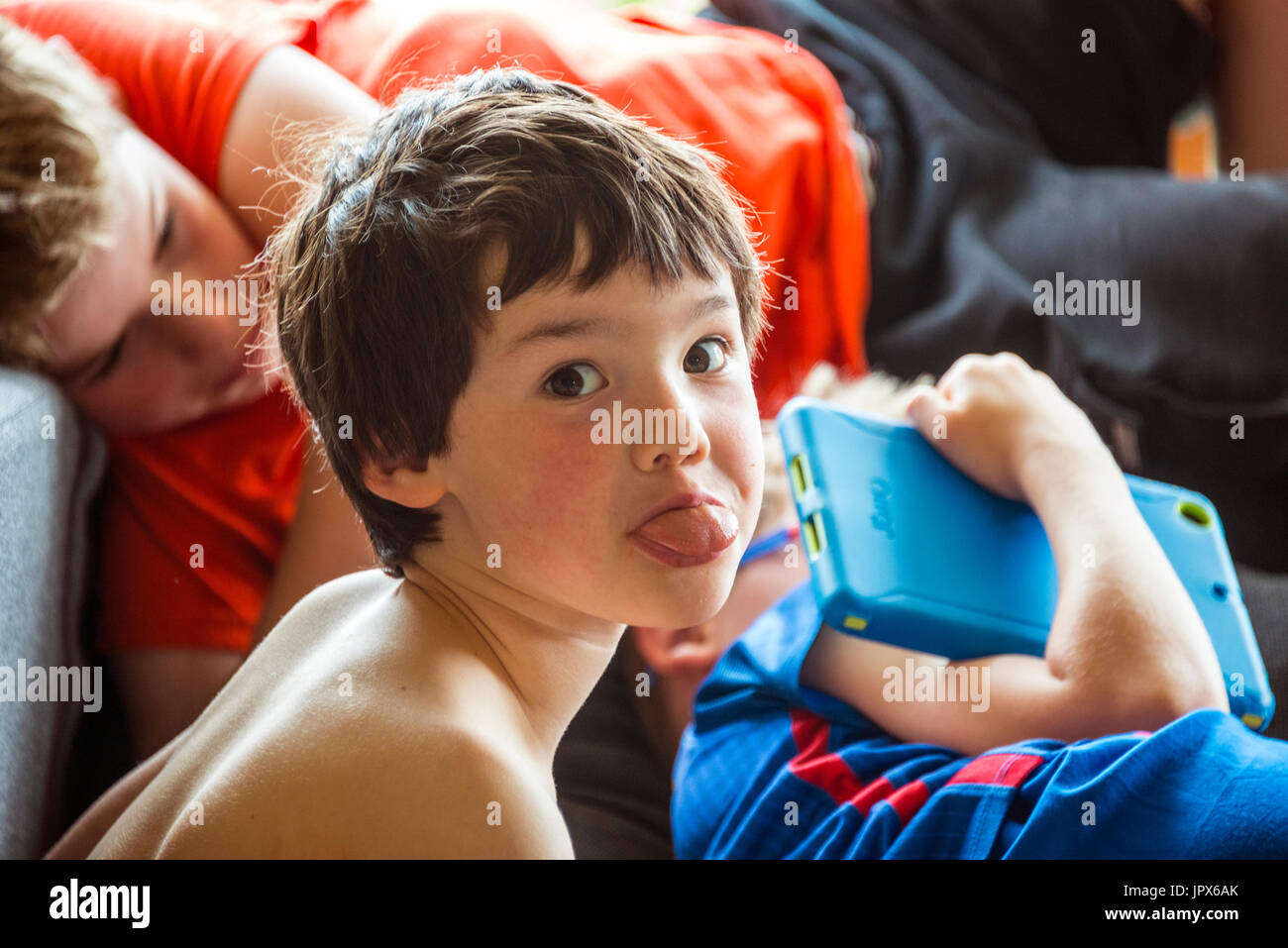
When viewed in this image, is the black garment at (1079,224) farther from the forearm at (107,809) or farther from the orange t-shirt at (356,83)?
the forearm at (107,809)

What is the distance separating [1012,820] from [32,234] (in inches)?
18.9

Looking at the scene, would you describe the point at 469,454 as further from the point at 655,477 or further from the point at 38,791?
the point at 38,791

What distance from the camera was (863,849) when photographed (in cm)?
49

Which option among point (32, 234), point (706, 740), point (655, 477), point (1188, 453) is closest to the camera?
point (655, 477)

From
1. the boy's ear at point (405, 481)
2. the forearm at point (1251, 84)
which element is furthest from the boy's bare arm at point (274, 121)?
the forearm at point (1251, 84)

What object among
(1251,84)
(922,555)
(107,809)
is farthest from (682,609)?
(1251,84)

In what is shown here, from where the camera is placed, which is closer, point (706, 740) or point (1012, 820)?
point (1012, 820)

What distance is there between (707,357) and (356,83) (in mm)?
242

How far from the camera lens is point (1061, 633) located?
1.56 ft

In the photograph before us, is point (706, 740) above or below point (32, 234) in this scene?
below

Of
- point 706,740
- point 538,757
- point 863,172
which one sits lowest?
point 706,740

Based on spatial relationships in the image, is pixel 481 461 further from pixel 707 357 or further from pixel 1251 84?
pixel 1251 84

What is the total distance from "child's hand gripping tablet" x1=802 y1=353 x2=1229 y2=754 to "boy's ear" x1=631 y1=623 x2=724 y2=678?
0.08m
